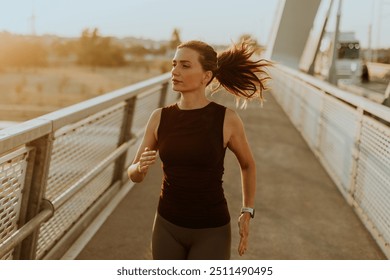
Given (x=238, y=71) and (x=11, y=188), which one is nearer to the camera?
(x=238, y=71)

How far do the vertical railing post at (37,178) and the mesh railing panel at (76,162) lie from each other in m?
0.30

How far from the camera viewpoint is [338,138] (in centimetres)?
649

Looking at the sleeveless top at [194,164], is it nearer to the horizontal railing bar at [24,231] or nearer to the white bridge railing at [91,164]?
the white bridge railing at [91,164]

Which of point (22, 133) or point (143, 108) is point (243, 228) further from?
point (143, 108)

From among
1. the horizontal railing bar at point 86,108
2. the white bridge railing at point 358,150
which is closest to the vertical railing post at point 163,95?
the white bridge railing at point 358,150

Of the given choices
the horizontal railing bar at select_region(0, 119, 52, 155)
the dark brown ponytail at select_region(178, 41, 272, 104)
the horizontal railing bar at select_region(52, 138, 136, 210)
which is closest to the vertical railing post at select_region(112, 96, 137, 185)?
the horizontal railing bar at select_region(52, 138, 136, 210)

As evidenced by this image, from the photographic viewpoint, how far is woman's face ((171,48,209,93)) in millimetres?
2320

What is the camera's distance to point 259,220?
498 centimetres

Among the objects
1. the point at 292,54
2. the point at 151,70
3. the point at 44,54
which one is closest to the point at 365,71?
the point at 292,54

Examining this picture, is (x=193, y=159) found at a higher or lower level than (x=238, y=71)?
lower

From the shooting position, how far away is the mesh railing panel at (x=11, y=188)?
2.77m

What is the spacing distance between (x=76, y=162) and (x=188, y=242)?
2.11 metres

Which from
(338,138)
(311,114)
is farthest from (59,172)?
(311,114)

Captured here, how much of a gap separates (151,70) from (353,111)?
172 metres
